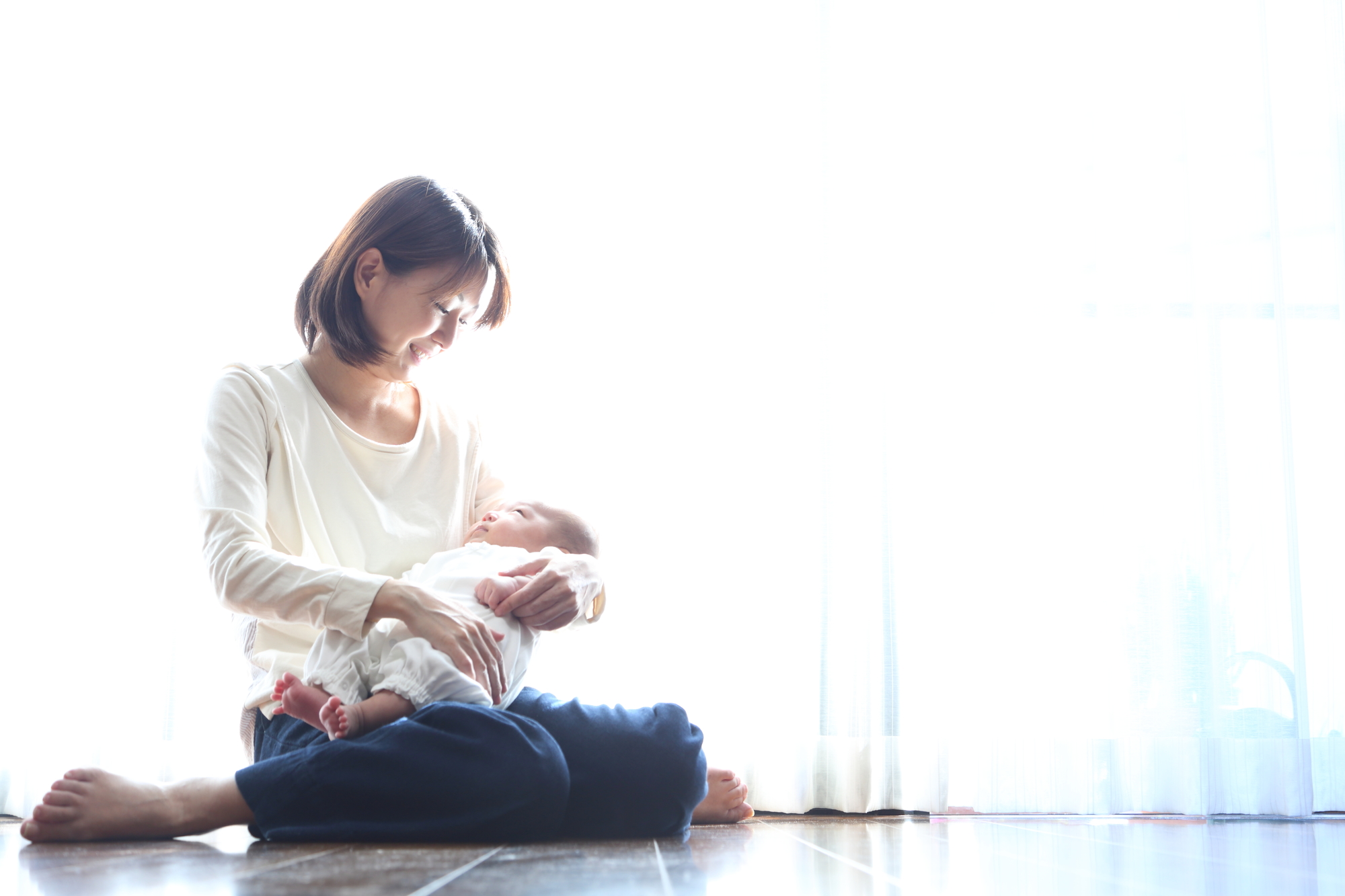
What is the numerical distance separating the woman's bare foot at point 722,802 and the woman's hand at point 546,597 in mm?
384

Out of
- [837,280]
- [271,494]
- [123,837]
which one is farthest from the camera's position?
[837,280]

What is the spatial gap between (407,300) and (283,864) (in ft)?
2.73

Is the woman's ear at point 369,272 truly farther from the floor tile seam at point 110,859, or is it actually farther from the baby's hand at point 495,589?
the floor tile seam at point 110,859

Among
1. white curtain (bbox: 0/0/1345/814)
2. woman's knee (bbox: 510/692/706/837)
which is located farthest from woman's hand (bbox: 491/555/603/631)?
white curtain (bbox: 0/0/1345/814)

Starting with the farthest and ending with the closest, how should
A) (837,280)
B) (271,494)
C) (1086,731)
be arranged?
(837,280)
(1086,731)
(271,494)

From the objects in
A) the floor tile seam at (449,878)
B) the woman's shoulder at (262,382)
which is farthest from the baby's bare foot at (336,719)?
the woman's shoulder at (262,382)

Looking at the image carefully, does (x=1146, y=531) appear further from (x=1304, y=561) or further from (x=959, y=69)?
(x=959, y=69)

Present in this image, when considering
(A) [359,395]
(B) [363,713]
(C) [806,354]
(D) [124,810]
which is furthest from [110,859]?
(C) [806,354]

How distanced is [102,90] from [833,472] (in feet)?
5.81

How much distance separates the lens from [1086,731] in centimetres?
191

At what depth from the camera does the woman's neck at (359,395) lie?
1.56 metres

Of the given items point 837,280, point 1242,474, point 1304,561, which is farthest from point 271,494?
point 1304,561

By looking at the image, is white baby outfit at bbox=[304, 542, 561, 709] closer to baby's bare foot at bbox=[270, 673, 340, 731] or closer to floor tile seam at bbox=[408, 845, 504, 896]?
baby's bare foot at bbox=[270, 673, 340, 731]

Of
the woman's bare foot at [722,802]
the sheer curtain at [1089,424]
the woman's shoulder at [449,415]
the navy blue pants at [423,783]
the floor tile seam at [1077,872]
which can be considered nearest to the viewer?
the floor tile seam at [1077,872]
